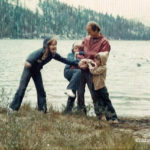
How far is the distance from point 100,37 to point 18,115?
7.09 ft

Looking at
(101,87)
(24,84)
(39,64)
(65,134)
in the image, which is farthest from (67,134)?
(24,84)

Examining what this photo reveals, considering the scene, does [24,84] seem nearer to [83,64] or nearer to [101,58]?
[83,64]

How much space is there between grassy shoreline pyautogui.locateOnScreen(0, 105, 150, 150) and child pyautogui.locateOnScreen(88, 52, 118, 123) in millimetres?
237

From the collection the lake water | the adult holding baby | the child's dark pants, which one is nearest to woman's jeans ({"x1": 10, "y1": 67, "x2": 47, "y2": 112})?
the lake water

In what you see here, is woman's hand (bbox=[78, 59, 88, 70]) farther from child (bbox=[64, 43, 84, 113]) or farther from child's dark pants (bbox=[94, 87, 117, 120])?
child's dark pants (bbox=[94, 87, 117, 120])

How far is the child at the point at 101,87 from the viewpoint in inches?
351

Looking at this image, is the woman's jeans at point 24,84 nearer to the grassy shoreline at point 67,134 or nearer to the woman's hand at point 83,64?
the grassy shoreline at point 67,134

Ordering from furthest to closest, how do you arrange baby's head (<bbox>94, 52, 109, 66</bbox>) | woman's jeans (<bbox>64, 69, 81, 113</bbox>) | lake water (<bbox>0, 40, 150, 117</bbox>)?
lake water (<bbox>0, 40, 150, 117</bbox>)
woman's jeans (<bbox>64, 69, 81, 113</bbox>)
baby's head (<bbox>94, 52, 109, 66</bbox>)

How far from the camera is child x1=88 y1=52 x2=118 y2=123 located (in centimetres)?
891

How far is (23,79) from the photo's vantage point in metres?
9.33

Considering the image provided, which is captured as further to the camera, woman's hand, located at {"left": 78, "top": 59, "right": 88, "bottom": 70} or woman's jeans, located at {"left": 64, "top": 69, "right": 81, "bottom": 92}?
woman's jeans, located at {"left": 64, "top": 69, "right": 81, "bottom": 92}

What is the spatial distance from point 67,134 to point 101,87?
7.96ft

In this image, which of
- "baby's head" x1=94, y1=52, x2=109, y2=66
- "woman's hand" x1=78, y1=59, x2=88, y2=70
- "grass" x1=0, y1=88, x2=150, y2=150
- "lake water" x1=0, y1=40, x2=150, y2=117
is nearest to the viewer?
"grass" x1=0, y1=88, x2=150, y2=150

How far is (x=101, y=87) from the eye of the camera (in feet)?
29.8
